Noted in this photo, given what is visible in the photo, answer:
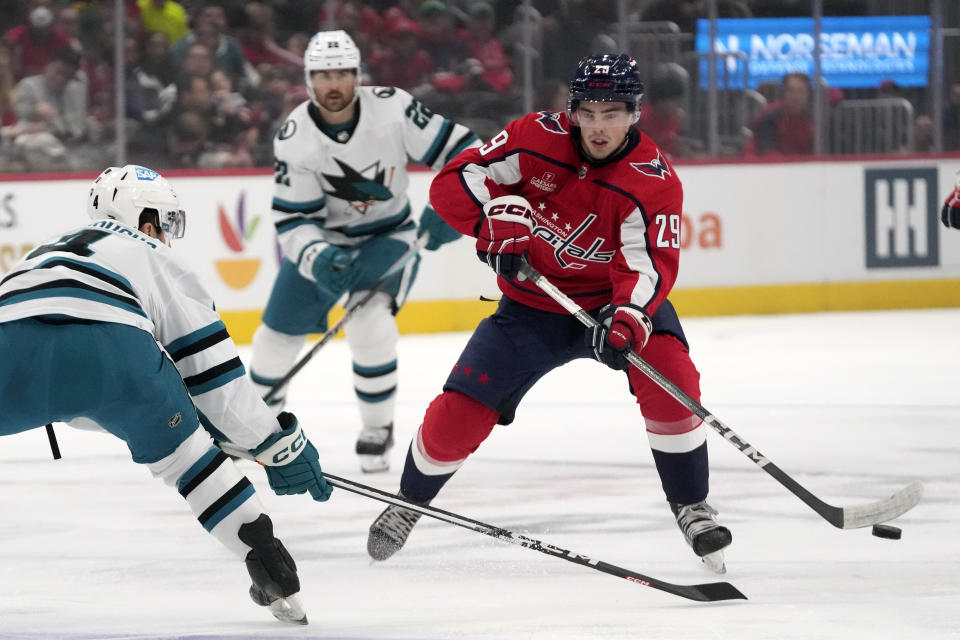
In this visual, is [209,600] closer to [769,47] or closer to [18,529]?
[18,529]

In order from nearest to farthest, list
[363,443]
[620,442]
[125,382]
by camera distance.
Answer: [125,382] < [363,443] < [620,442]

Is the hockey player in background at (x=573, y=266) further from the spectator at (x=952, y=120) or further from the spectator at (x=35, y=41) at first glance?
the spectator at (x=952, y=120)

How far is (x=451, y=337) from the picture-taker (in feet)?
23.6

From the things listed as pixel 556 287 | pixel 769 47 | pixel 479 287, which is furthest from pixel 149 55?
pixel 556 287

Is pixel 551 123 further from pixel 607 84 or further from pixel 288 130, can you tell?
pixel 288 130

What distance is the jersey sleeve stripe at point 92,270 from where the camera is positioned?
92.3 inches

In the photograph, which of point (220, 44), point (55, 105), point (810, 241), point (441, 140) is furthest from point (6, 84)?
point (810, 241)

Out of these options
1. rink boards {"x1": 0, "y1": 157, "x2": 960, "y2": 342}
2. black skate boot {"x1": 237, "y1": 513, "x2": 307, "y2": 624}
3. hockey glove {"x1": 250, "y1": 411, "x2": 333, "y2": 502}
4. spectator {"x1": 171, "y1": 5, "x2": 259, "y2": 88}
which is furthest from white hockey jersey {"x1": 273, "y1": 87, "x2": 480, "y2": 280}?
spectator {"x1": 171, "y1": 5, "x2": 259, "y2": 88}

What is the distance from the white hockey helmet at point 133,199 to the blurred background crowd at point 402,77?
4473 mm

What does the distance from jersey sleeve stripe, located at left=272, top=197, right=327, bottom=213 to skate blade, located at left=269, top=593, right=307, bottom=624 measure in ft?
6.16

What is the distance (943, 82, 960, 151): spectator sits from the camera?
8055 millimetres

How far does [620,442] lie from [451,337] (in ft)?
8.91

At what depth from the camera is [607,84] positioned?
114 inches

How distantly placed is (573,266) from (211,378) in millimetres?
945
